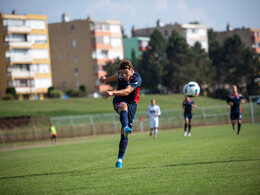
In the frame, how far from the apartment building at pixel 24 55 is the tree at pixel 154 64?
765 inches

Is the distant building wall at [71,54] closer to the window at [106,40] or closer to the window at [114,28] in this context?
the window at [106,40]

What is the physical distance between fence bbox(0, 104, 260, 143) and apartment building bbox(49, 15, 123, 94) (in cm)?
4201

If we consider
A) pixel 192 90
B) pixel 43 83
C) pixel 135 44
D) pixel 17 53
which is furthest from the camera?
pixel 135 44

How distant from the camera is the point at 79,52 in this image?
9338 centimetres

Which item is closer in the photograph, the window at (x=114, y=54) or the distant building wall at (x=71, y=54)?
the distant building wall at (x=71, y=54)

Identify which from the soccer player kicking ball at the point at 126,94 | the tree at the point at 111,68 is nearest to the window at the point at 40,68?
the tree at the point at 111,68

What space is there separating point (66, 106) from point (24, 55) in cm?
2056

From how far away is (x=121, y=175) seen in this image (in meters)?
9.08

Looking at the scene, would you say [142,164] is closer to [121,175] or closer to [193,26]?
[121,175]

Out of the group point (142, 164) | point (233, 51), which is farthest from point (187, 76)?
point (142, 164)

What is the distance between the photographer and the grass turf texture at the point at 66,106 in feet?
197

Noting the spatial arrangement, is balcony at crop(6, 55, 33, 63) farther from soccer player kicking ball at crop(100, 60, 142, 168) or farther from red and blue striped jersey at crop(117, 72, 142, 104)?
red and blue striped jersey at crop(117, 72, 142, 104)

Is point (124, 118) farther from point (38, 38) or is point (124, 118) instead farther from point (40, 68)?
point (38, 38)

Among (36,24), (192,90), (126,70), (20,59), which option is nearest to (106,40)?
(36,24)
